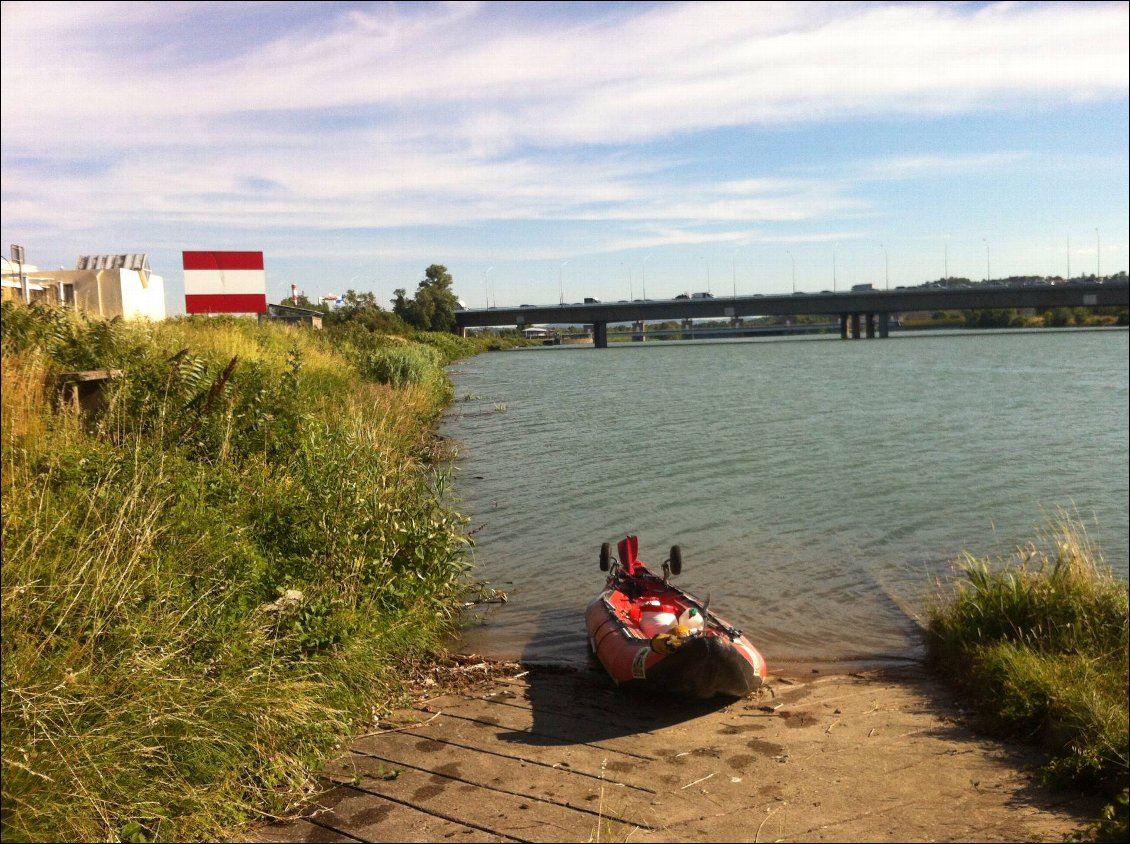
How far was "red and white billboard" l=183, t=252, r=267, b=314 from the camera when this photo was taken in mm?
14977

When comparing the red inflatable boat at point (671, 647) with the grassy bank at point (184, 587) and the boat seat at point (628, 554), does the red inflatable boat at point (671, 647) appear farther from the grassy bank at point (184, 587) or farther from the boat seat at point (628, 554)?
the grassy bank at point (184, 587)

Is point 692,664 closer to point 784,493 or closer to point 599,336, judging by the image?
point 784,493

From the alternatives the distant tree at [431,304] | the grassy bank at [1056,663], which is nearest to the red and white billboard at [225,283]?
the grassy bank at [1056,663]

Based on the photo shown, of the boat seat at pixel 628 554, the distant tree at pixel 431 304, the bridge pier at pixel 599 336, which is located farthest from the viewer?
the bridge pier at pixel 599 336

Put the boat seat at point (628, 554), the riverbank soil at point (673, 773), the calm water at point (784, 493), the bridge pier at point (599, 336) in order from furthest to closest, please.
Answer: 1. the bridge pier at point (599, 336)
2. the calm water at point (784, 493)
3. the boat seat at point (628, 554)
4. the riverbank soil at point (673, 773)

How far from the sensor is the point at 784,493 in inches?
779

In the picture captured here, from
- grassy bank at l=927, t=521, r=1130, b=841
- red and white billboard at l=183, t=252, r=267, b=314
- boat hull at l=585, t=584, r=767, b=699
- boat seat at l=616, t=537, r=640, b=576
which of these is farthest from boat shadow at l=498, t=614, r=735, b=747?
red and white billboard at l=183, t=252, r=267, b=314

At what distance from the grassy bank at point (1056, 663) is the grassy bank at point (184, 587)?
15.9 feet

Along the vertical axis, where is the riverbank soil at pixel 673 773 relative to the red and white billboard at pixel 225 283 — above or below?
below

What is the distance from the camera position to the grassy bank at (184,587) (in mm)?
4980

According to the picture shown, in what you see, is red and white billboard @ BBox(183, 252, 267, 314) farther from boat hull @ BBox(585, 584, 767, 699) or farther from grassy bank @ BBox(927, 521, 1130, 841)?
grassy bank @ BBox(927, 521, 1130, 841)

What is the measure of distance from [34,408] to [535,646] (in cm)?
535

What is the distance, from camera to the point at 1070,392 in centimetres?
4166

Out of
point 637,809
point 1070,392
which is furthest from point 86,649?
point 1070,392
